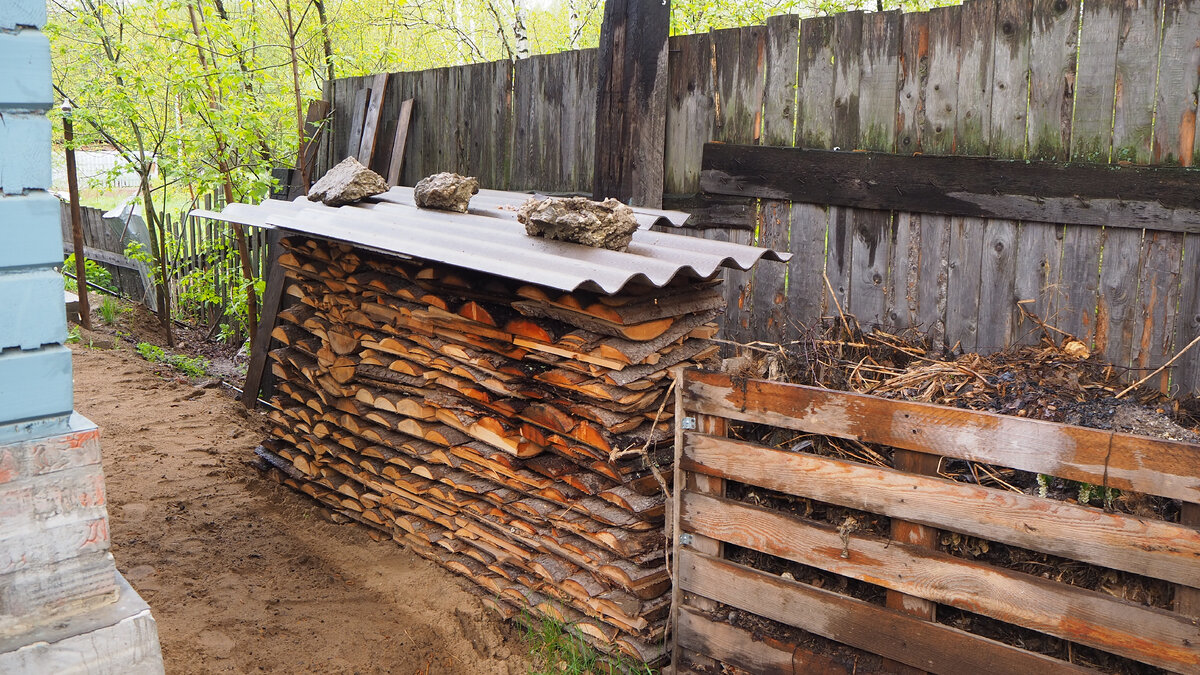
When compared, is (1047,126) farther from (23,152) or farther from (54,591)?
(54,591)

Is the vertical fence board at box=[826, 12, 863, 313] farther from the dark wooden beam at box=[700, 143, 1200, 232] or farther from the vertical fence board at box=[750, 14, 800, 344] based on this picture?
the vertical fence board at box=[750, 14, 800, 344]

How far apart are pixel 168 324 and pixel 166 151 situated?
2.40 m

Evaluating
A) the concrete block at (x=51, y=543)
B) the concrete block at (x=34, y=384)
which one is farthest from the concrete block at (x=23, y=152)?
the concrete block at (x=51, y=543)

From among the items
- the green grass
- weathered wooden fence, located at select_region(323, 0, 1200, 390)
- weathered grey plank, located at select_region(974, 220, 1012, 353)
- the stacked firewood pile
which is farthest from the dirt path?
weathered grey plank, located at select_region(974, 220, 1012, 353)

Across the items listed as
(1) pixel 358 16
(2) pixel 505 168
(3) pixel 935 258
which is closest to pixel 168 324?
(1) pixel 358 16

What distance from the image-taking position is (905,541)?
3250 millimetres

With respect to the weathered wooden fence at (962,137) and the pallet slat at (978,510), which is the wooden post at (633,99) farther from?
the pallet slat at (978,510)

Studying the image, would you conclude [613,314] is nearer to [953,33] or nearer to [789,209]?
[789,209]

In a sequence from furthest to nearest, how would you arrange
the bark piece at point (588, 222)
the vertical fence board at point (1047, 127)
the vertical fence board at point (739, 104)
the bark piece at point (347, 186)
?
the bark piece at point (347, 186), the vertical fence board at point (739, 104), the bark piece at point (588, 222), the vertical fence board at point (1047, 127)

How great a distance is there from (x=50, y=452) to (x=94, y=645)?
63 centimetres

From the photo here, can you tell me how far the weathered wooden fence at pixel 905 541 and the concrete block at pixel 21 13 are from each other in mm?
2609

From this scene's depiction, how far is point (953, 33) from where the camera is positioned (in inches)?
160

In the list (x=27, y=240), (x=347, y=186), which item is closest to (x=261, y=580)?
(x=347, y=186)

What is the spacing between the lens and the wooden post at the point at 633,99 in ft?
16.6
